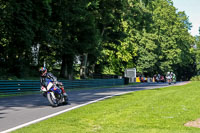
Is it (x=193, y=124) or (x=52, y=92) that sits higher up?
(x=52, y=92)

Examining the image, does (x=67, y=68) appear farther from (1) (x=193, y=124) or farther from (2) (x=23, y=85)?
(1) (x=193, y=124)

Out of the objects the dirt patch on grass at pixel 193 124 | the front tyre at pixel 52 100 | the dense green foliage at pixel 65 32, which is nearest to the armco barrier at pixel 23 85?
the dense green foliage at pixel 65 32

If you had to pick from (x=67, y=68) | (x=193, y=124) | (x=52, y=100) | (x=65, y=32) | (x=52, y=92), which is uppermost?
(x=65, y=32)

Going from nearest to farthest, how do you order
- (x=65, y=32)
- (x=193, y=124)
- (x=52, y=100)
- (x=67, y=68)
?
(x=193, y=124)
(x=52, y=100)
(x=65, y=32)
(x=67, y=68)

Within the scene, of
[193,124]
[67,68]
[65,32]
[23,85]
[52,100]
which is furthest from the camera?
[67,68]

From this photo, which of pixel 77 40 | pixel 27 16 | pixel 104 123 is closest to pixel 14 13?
pixel 27 16

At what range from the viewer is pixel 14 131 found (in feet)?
23.7

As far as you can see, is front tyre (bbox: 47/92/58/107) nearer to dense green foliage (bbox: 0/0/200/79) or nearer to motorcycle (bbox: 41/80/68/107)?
motorcycle (bbox: 41/80/68/107)

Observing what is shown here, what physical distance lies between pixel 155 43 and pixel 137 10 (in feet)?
96.2

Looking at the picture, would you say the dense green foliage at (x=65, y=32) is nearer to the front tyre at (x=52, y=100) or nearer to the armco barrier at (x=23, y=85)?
the armco barrier at (x=23, y=85)

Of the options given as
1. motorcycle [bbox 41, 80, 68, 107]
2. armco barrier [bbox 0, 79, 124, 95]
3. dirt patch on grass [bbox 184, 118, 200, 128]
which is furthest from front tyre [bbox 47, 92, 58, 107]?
armco barrier [bbox 0, 79, 124, 95]

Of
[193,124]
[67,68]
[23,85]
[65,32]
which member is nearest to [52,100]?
[193,124]

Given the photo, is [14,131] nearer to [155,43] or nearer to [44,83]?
[44,83]

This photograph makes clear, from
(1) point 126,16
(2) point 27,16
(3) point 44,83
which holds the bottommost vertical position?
(3) point 44,83
